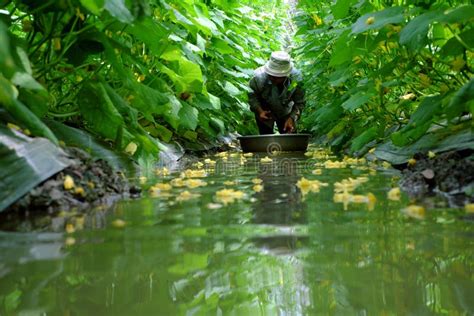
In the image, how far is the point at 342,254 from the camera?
108 cm

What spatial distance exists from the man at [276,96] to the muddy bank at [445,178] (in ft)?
14.8

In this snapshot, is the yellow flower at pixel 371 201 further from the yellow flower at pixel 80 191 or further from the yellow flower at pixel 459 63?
the yellow flower at pixel 80 191

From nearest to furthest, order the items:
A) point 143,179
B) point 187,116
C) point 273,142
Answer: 1. point 143,179
2. point 187,116
3. point 273,142

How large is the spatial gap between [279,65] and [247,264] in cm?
554

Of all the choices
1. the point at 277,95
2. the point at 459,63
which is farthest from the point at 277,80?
the point at 459,63

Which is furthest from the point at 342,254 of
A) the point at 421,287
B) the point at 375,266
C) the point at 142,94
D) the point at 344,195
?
the point at 142,94

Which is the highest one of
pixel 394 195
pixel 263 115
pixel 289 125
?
pixel 263 115

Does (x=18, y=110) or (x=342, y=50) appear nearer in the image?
(x=18, y=110)

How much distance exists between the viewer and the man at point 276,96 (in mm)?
6742

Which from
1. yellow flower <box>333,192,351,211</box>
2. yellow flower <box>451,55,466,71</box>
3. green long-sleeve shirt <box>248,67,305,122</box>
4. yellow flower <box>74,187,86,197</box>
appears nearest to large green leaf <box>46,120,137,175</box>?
yellow flower <box>74,187,86,197</box>

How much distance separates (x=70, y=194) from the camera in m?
1.69

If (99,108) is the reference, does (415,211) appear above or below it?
below

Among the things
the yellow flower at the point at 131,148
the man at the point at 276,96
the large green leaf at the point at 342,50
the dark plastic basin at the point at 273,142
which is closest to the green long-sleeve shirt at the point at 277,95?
the man at the point at 276,96

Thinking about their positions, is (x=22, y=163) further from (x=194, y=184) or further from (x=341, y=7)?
(x=341, y=7)
